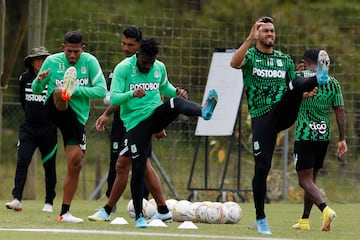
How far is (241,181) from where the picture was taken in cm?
1936

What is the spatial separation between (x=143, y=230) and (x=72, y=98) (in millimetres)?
1862

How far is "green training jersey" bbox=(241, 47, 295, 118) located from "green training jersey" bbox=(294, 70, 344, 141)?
42.4 inches

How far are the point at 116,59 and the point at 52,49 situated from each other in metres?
1.11

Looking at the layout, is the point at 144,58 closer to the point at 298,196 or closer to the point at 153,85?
the point at 153,85

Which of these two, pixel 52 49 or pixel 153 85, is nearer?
pixel 153 85

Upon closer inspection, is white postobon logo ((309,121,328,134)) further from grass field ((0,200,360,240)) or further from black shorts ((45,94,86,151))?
black shorts ((45,94,86,151))

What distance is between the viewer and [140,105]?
11.2 m

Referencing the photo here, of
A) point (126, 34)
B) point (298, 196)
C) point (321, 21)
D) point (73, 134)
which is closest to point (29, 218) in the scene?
point (73, 134)

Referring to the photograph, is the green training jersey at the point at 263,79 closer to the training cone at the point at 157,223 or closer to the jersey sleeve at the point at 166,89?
the jersey sleeve at the point at 166,89

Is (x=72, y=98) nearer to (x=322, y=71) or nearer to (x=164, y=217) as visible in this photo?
(x=164, y=217)

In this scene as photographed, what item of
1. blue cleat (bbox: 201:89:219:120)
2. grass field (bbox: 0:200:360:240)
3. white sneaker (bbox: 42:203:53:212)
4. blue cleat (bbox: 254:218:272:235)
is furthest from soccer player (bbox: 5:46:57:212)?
blue cleat (bbox: 201:89:219:120)

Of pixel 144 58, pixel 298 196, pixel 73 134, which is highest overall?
pixel 144 58

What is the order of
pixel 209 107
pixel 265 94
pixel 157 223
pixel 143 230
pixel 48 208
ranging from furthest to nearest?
pixel 48 208, pixel 157 223, pixel 265 94, pixel 143 230, pixel 209 107

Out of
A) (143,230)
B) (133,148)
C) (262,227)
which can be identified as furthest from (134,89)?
(262,227)
